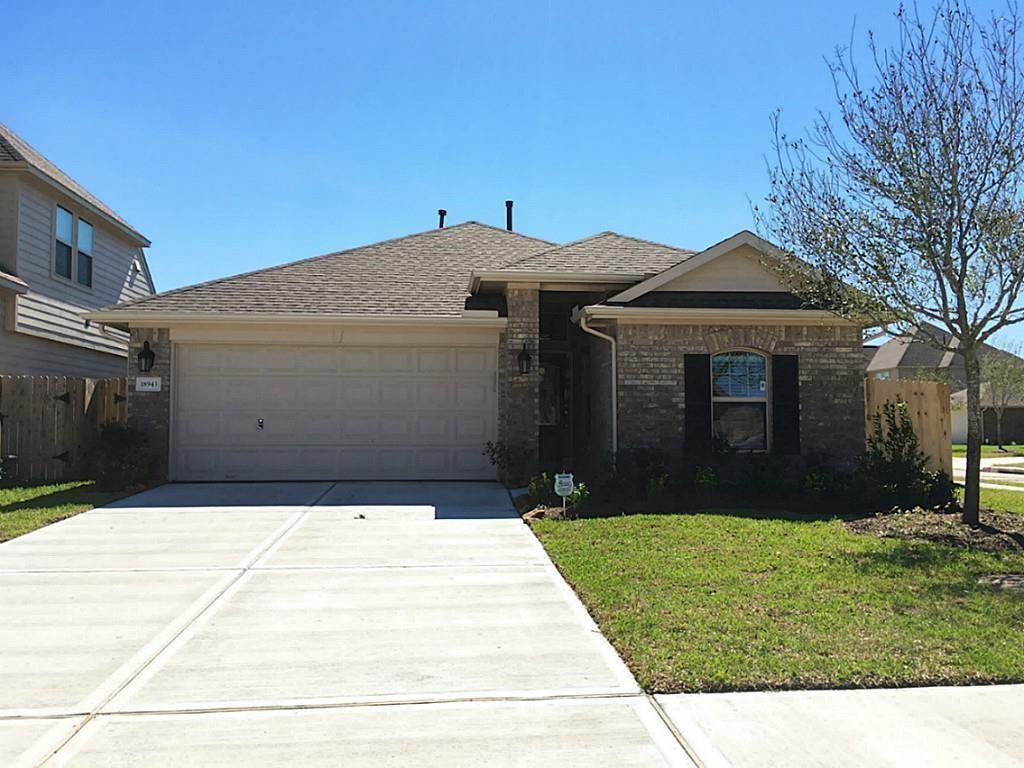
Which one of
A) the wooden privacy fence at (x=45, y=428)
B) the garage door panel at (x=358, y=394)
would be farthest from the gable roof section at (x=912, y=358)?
the wooden privacy fence at (x=45, y=428)

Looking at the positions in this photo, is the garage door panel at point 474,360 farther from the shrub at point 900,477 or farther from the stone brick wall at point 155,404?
the shrub at point 900,477

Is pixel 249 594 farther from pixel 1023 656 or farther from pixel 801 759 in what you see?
pixel 1023 656

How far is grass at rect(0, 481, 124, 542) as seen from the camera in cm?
923

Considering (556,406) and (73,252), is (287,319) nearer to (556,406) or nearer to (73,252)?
(556,406)

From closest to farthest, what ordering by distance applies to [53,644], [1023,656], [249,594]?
1. [1023,656]
2. [53,644]
3. [249,594]

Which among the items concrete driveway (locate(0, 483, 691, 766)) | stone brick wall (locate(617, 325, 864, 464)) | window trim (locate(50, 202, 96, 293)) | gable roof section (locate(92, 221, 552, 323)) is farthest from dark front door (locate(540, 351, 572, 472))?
window trim (locate(50, 202, 96, 293))

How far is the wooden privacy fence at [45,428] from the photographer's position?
13070 mm

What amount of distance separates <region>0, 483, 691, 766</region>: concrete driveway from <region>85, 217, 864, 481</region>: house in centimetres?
419

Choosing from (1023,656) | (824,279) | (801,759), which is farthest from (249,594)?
(824,279)

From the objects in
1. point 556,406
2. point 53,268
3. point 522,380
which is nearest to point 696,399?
point 522,380

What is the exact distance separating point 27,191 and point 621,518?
515 inches

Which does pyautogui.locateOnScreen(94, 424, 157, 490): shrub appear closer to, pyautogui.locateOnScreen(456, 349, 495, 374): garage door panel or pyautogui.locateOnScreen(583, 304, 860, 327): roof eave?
pyautogui.locateOnScreen(456, 349, 495, 374): garage door panel

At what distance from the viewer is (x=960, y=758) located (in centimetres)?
355

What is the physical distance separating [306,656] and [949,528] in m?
7.29
